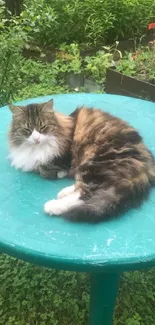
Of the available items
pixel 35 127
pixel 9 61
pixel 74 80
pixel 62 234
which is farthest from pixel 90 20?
pixel 62 234

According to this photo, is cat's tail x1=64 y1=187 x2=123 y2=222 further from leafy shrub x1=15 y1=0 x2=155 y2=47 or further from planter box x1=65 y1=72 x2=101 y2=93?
leafy shrub x1=15 y1=0 x2=155 y2=47

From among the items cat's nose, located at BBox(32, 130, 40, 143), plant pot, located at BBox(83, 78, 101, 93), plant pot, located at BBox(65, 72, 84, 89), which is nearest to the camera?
cat's nose, located at BBox(32, 130, 40, 143)

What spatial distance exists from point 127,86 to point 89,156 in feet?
7.09

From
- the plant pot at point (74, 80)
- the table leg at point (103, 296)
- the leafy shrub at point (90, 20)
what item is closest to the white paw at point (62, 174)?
the table leg at point (103, 296)

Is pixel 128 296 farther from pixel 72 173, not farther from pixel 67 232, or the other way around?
pixel 67 232

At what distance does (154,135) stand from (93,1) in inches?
136

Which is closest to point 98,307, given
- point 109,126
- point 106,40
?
point 109,126

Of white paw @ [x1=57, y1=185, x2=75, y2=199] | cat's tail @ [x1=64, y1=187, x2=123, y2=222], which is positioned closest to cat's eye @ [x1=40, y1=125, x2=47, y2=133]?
white paw @ [x1=57, y1=185, x2=75, y2=199]

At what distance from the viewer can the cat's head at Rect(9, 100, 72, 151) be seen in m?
1.75

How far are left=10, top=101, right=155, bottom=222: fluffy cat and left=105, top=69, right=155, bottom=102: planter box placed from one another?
5.61 ft

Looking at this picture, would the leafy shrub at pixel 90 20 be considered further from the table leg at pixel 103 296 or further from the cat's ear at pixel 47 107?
the table leg at pixel 103 296

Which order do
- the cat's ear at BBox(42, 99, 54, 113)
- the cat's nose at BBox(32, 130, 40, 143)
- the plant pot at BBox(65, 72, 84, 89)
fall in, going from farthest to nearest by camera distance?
the plant pot at BBox(65, 72, 84, 89) < the cat's ear at BBox(42, 99, 54, 113) < the cat's nose at BBox(32, 130, 40, 143)

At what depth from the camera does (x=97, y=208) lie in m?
1.42

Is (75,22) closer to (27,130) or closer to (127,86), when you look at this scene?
(127,86)
